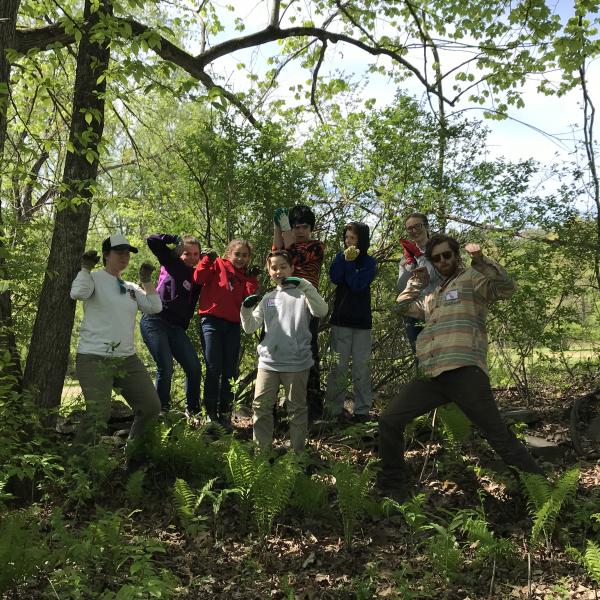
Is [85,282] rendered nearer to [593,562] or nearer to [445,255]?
[445,255]

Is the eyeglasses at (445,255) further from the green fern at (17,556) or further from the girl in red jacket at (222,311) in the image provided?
the green fern at (17,556)

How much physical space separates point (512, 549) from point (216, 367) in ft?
10.7

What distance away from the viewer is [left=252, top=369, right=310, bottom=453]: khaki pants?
499 cm

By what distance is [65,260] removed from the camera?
18.2 ft

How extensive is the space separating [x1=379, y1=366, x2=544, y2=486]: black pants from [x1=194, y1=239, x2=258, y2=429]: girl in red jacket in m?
1.98

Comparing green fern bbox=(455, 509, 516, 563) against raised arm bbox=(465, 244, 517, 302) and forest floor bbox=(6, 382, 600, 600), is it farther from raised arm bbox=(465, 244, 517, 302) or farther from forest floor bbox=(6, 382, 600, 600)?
raised arm bbox=(465, 244, 517, 302)

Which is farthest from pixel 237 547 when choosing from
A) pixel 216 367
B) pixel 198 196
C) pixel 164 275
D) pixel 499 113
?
pixel 499 113

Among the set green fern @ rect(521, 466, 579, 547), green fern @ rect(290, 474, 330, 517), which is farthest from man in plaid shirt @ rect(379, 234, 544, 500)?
green fern @ rect(290, 474, 330, 517)

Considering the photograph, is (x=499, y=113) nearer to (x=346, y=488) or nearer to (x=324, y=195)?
(x=324, y=195)

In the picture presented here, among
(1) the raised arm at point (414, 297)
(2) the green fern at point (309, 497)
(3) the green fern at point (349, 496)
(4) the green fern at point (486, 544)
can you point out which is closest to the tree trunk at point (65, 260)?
(2) the green fern at point (309, 497)

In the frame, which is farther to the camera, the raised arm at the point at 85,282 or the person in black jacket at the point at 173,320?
the person in black jacket at the point at 173,320

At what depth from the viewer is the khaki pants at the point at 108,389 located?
4.77 meters

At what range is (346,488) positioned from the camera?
4309mm

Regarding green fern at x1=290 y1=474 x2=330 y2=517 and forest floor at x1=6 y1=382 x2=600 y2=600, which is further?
green fern at x1=290 y1=474 x2=330 y2=517
